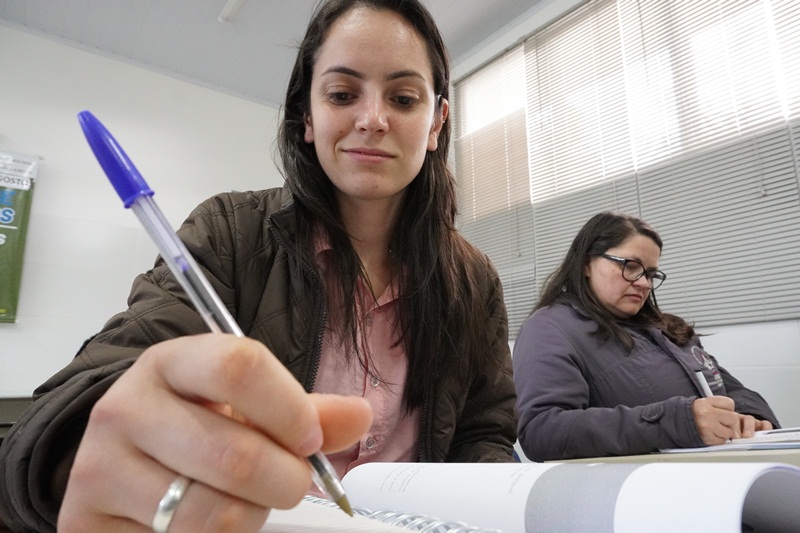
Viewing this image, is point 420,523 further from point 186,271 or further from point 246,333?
point 246,333

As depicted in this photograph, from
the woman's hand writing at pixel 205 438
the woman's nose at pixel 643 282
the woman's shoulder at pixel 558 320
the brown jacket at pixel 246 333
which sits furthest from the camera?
the woman's nose at pixel 643 282

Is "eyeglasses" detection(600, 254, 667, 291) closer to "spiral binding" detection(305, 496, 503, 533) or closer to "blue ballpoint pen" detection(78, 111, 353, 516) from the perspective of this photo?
"spiral binding" detection(305, 496, 503, 533)

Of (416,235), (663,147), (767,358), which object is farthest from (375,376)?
(663,147)

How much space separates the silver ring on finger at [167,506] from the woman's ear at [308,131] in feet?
2.38

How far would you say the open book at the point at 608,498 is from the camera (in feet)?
0.90

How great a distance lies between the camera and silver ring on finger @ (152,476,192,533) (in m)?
0.25

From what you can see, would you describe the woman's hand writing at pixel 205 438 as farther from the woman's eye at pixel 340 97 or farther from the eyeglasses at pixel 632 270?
the eyeglasses at pixel 632 270

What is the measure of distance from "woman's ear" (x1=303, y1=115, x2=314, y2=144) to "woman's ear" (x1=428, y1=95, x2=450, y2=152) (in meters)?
0.20

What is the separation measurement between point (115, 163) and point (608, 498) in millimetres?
334

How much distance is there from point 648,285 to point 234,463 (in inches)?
63.8

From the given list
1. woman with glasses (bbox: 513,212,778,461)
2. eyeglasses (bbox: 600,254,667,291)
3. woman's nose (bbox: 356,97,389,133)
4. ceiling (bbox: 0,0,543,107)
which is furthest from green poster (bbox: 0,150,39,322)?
eyeglasses (bbox: 600,254,667,291)

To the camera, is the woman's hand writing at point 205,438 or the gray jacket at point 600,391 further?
the gray jacket at point 600,391

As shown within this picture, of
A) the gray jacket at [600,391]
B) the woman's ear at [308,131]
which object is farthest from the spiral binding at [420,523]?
the gray jacket at [600,391]

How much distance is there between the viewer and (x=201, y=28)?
2936 millimetres
